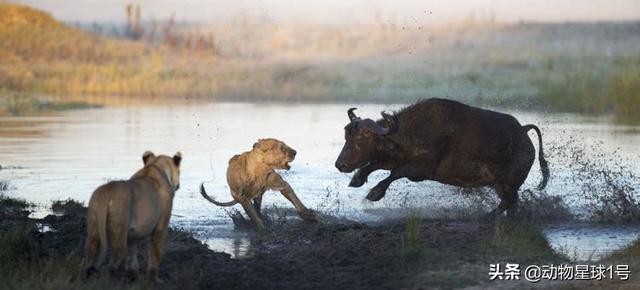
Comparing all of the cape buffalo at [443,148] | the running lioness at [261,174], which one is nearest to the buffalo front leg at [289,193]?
the running lioness at [261,174]

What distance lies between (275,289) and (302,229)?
11.5 ft

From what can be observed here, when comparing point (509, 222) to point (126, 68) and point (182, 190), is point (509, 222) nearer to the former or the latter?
point (182, 190)

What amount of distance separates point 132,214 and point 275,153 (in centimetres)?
486

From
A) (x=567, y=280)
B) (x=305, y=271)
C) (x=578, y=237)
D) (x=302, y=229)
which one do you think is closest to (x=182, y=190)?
(x=302, y=229)

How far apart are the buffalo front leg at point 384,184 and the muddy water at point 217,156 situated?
91 centimetres

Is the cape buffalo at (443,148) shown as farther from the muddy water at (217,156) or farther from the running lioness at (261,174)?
the running lioness at (261,174)

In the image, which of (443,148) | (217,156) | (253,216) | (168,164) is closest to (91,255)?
(168,164)

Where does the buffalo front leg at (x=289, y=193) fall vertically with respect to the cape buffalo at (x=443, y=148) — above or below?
below

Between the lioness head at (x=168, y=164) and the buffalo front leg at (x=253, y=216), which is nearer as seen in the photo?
the lioness head at (x=168, y=164)

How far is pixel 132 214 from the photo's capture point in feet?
32.8

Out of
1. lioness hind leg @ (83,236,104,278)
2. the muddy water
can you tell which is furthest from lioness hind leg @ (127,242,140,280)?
the muddy water

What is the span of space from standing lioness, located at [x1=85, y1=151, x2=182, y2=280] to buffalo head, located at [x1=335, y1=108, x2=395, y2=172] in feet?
18.0

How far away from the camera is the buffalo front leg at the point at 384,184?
50.2 ft

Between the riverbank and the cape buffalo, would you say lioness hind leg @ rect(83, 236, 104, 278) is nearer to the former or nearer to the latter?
the riverbank
